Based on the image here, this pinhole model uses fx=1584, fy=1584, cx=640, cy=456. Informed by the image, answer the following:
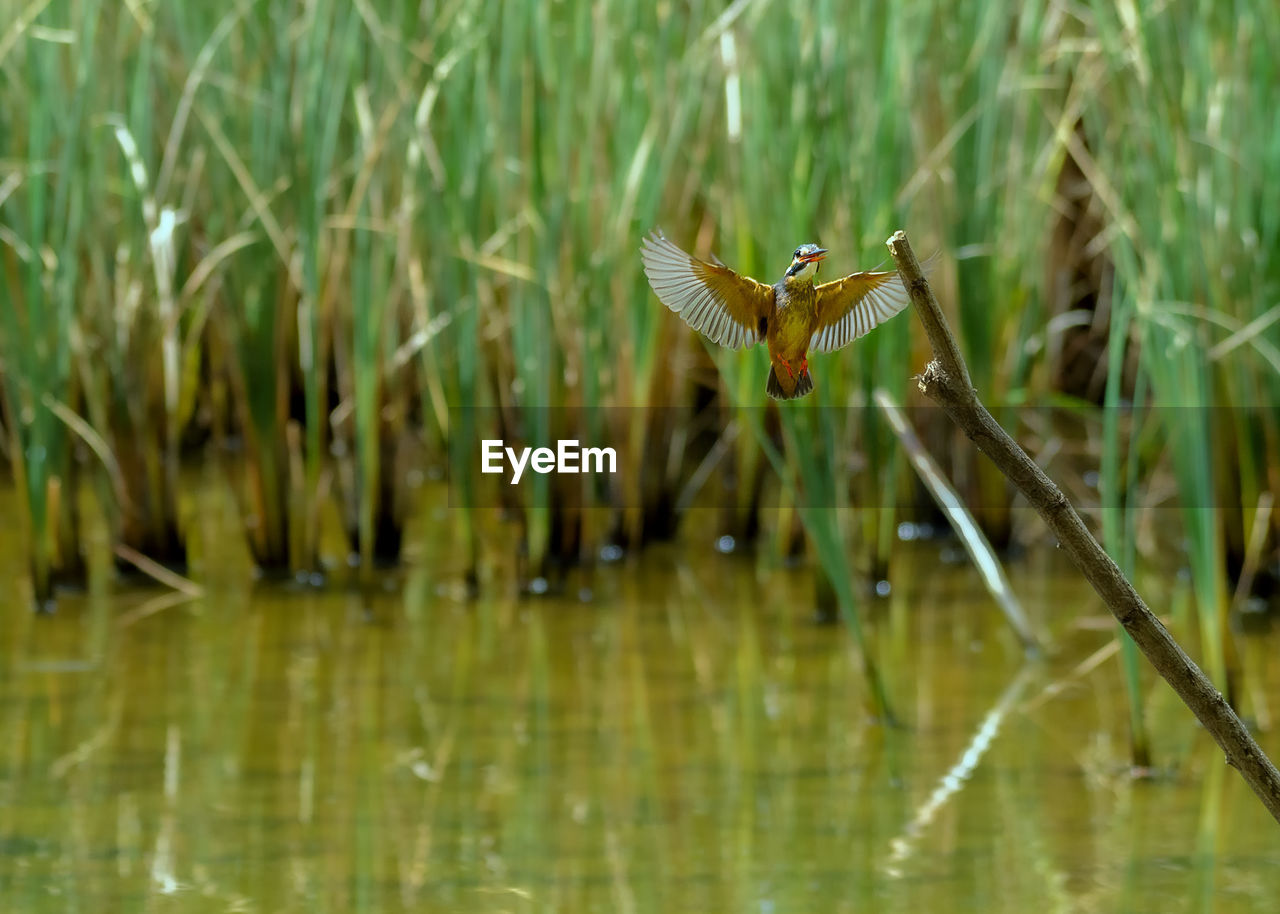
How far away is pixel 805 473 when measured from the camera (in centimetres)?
179

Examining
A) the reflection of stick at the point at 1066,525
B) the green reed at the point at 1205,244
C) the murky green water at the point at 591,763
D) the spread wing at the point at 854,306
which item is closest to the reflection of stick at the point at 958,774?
the murky green water at the point at 591,763

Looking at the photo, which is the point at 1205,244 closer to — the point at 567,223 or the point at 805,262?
the point at 567,223

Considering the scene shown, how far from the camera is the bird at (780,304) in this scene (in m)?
0.46

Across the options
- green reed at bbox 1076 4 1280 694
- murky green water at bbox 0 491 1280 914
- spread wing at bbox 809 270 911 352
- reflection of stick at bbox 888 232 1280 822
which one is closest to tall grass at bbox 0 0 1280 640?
green reed at bbox 1076 4 1280 694

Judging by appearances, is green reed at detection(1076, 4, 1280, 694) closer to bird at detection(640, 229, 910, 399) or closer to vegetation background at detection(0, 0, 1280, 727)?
vegetation background at detection(0, 0, 1280, 727)

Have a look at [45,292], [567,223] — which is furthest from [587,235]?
[45,292]

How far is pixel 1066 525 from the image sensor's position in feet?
2.02

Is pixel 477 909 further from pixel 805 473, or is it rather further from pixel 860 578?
pixel 860 578

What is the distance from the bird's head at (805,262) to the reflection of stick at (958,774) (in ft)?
3.59

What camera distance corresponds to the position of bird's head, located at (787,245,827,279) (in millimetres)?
481

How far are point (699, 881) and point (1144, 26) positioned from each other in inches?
48.3

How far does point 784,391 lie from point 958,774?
1.35m

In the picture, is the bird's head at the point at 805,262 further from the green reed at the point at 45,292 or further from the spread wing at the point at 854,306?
the green reed at the point at 45,292

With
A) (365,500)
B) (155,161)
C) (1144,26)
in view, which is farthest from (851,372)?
(155,161)
